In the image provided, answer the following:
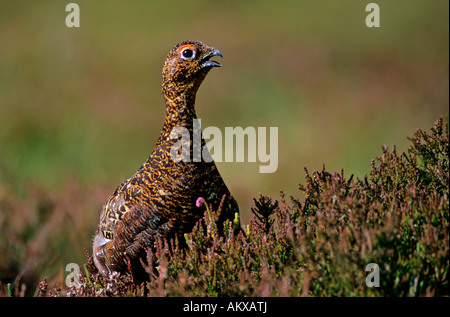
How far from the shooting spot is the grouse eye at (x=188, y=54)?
12.2 ft

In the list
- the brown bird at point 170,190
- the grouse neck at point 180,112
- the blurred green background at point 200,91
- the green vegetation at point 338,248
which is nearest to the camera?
the green vegetation at point 338,248

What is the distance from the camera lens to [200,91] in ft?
41.5

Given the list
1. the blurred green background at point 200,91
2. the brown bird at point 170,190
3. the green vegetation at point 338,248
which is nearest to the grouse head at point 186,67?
the brown bird at point 170,190

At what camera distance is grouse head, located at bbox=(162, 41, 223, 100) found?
373 centimetres

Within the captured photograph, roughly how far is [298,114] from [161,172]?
8.13 m

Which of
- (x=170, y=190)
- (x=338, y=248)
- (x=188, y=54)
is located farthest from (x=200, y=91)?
(x=338, y=248)

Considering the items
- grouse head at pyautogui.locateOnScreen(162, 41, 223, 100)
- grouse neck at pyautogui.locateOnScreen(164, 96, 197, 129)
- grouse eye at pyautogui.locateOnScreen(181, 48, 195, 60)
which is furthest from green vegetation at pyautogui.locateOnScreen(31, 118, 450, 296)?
grouse eye at pyautogui.locateOnScreen(181, 48, 195, 60)

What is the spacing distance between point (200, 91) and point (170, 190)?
9.34 meters

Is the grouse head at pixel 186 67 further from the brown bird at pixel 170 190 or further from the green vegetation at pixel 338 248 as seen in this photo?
the green vegetation at pixel 338 248

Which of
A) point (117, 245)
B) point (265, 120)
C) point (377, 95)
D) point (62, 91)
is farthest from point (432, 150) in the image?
point (62, 91)

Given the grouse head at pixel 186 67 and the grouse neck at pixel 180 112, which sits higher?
the grouse head at pixel 186 67

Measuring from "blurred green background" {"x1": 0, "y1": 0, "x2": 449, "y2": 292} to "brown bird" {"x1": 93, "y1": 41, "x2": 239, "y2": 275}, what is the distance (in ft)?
5.31

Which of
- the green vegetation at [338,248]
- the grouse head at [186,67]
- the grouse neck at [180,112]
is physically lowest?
the green vegetation at [338,248]

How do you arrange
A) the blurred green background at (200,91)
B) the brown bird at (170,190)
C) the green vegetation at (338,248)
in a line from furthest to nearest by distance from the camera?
the blurred green background at (200,91), the brown bird at (170,190), the green vegetation at (338,248)
